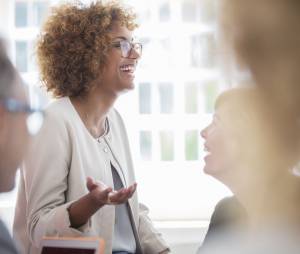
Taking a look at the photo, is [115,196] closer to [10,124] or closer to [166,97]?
[10,124]

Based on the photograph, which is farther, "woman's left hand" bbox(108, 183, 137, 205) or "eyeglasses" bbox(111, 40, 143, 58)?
"eyeglasses" bbox(111, 40, 143, 58)

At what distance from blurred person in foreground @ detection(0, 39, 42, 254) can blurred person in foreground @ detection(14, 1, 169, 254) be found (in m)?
0.55

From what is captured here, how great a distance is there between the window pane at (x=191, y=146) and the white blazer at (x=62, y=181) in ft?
2.44

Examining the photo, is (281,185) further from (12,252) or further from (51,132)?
(51,132)

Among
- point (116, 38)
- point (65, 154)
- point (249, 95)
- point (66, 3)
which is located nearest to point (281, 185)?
point (249, 95)

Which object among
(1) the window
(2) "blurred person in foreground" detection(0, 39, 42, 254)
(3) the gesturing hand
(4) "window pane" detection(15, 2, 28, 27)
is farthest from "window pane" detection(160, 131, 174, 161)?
(2) "blurred person in foreground" detection(0, 39, 42, 254)

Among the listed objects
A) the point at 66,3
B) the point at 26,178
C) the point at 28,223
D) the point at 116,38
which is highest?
the point at 66,3

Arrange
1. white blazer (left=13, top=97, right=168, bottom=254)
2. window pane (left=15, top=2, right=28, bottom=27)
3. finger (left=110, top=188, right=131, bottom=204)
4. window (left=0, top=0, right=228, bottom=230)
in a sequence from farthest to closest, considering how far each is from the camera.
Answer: window pane (left=15, top=2, right=28, bottom=27) < window (left=0, top=0, right=228, bottom=230) < white blazer (left=13, top=97, right=168, bottom=254) < finger (left=110, top=188, right=131, bottom=204)

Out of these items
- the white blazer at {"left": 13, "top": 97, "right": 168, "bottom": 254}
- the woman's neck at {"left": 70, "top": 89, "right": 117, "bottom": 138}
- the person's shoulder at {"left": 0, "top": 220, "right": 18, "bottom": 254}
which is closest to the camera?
the person's shoulder at {"left": 0, "top": 220, "right": 18, "bottom": 254}

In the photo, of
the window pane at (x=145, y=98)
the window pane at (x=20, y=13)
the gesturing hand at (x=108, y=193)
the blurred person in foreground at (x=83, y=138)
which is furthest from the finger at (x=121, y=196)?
the window pane at (x=20, y=13)

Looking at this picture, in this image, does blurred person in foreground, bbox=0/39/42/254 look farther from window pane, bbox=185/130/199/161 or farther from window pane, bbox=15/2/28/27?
window pane, bbox=15/2/28/27

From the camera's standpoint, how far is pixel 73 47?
1.46 m

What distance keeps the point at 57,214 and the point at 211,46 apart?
866 millimetres

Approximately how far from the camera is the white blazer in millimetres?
1162
